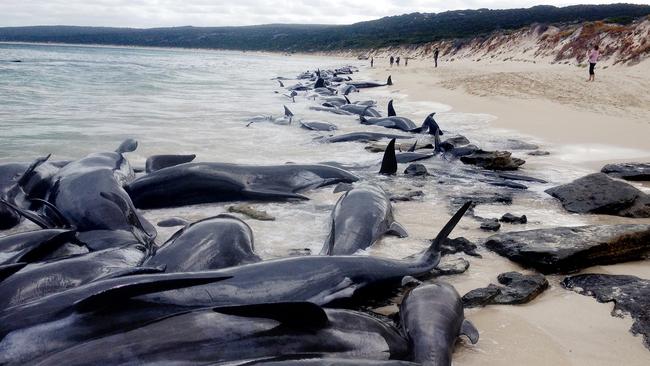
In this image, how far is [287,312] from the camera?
2320mm

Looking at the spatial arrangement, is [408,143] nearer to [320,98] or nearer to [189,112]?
[189,112]

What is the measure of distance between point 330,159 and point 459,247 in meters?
4.03

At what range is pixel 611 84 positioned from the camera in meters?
18.2

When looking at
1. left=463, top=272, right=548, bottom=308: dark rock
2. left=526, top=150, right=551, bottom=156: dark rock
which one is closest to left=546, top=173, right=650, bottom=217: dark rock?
left=463, top=272, right=548, bottom=308: dark rock

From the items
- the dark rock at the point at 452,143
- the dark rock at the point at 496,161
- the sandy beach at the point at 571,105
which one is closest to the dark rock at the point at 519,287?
the dark rock at the point at 496,161

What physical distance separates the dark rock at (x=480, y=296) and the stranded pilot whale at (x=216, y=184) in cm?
256

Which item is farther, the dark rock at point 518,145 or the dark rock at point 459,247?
the dark rock at point 518,145

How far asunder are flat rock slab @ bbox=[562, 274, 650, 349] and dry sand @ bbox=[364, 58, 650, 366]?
0.19 ft

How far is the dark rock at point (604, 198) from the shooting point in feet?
17.0

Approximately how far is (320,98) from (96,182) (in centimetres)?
1370

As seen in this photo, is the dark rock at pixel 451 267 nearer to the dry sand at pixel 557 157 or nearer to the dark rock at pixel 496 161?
the dry sand at pixel 557 157

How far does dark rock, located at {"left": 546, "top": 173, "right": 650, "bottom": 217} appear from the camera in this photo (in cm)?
518

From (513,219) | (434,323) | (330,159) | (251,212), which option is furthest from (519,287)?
(330,159)

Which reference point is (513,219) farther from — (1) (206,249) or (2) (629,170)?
(2) (629,170)
